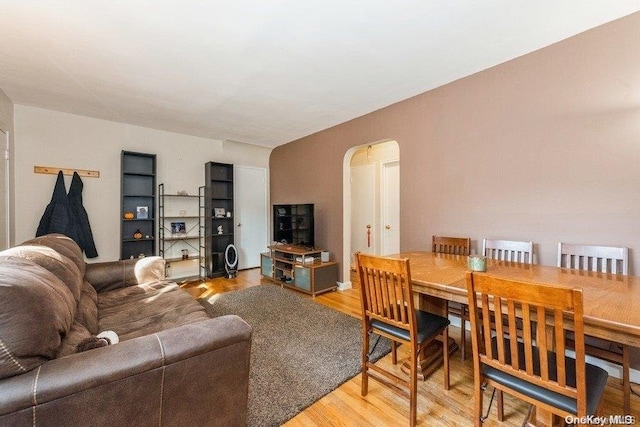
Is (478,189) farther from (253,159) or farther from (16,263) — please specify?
(253,159)

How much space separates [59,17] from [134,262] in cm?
200

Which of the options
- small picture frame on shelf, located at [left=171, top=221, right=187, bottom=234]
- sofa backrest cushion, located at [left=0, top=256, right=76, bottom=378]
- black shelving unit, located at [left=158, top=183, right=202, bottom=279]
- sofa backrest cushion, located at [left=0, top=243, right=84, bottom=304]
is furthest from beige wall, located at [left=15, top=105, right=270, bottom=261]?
sofa backrest cushion, located at [left=0, top=256, right=76, bottom=378]

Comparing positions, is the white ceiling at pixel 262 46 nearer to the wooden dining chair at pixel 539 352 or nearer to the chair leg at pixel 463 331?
the wooden dining chair at pixel 539 352

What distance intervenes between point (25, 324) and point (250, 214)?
15.3 ft

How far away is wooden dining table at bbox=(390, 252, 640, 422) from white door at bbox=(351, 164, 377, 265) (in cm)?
255

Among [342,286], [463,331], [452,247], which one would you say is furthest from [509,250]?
[342,286]

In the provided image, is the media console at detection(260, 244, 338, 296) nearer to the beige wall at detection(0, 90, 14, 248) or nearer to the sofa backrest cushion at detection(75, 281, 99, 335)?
the sofa backrest cushion at detection(75, 281, 99, 335)

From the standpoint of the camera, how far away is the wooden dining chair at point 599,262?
5.36 ft

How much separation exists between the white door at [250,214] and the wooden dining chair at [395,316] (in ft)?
13.4

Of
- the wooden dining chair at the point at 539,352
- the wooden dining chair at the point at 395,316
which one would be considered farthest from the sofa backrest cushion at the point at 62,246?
the wooden dining chair at the point at 539,352

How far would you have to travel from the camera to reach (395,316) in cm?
159

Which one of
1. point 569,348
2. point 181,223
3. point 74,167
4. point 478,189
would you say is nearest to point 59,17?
point 74,167

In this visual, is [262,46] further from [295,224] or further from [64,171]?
[64,171]

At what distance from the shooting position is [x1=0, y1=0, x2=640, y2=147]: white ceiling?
1784 millimetres
